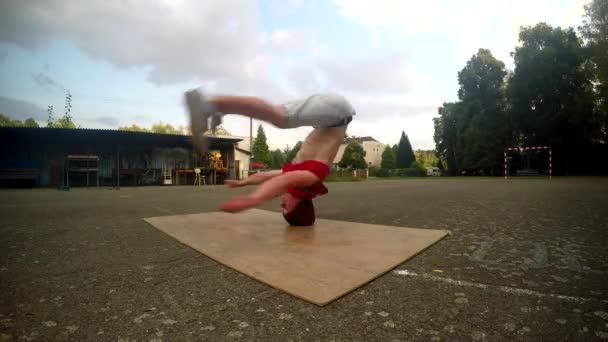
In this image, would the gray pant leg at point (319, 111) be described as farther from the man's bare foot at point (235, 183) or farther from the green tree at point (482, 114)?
the green tree at point (482, 114)

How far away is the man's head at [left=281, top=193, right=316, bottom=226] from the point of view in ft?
8.98

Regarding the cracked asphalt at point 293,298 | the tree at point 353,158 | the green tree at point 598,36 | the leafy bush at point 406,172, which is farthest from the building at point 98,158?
the leafy bush at point 406,172

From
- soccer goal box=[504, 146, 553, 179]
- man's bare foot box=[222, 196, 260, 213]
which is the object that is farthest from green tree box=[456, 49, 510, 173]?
man's bare foot box=[222, 196, 260, 213]

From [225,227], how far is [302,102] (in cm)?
131

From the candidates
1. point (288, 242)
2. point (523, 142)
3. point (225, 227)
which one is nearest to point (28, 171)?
point (225, 227)

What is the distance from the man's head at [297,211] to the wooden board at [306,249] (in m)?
0.10

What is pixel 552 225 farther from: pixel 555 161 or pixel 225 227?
pixel 555 161

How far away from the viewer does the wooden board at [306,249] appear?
1.38 meters

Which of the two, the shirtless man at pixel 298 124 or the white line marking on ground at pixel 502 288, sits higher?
the shirtless man at pixel 298 124

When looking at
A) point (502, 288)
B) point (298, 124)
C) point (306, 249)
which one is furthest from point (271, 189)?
point (502, 288)

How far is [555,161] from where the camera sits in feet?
78.8

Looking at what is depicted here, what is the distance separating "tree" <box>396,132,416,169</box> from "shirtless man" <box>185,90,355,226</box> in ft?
146

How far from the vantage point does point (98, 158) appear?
1427 centimetres

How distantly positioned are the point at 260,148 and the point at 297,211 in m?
41.2
